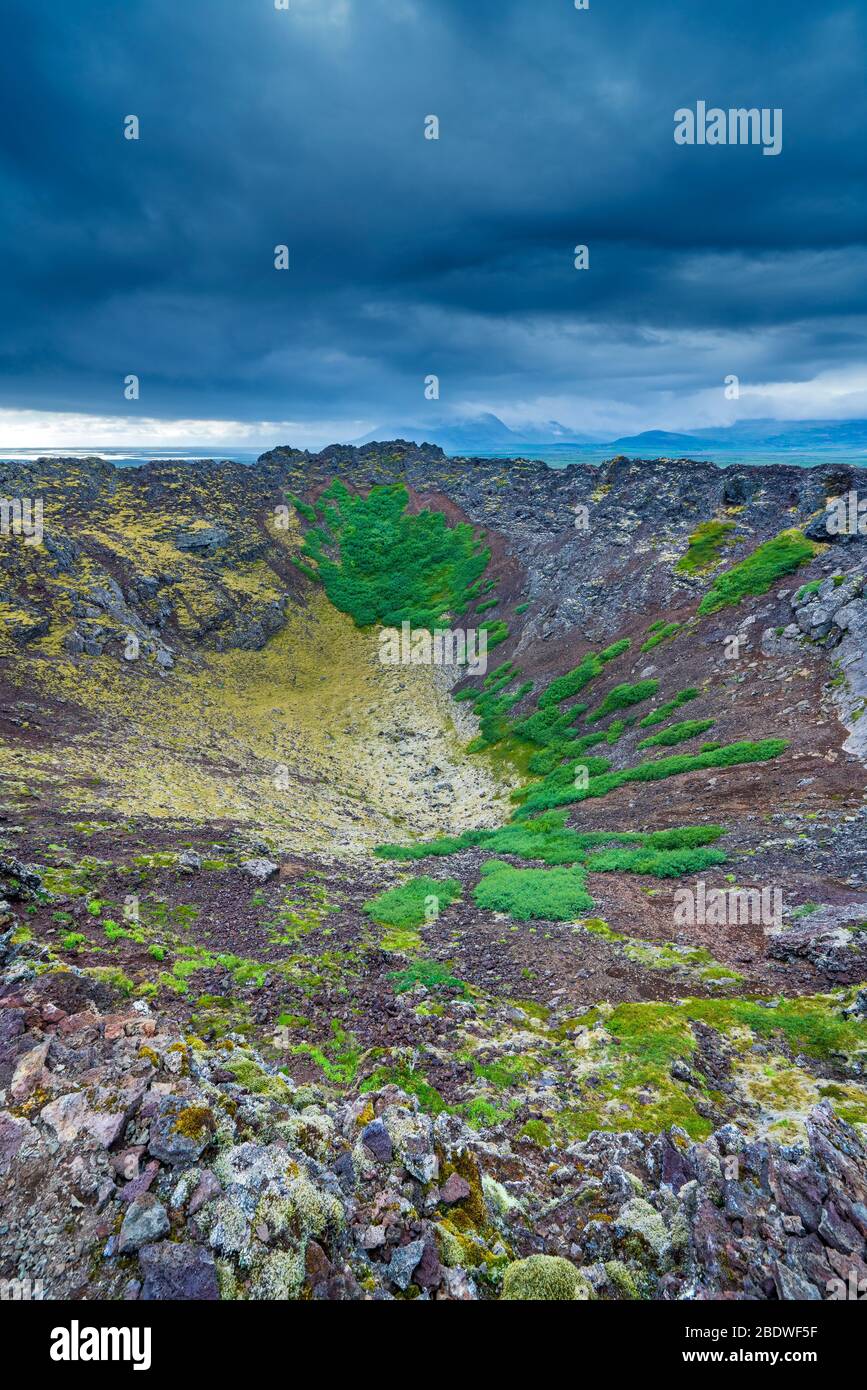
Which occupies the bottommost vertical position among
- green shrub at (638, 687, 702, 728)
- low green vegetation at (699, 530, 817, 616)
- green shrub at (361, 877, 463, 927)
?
green shrub at (361, 877, 463, 927)

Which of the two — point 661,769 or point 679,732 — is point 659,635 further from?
point 661,769

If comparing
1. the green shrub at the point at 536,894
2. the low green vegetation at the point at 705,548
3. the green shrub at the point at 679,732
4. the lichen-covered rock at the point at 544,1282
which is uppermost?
the low green vegetation at the point at 705,548

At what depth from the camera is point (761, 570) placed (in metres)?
41.4

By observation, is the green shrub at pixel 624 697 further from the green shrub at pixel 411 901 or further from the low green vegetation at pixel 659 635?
the green shrub at pixel 411 901

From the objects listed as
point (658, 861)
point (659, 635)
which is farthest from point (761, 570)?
point (658, 861)

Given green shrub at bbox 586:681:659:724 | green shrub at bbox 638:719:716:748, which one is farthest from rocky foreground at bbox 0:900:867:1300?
green shrub at bbox 586:681:659:724

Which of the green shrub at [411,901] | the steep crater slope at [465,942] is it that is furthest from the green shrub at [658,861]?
the green shrub at [411,901]

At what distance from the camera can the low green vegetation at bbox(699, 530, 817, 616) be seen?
132 feet

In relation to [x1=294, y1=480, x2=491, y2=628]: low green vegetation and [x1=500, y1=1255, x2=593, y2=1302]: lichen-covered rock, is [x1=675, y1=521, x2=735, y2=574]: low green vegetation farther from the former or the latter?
[x1=500, y1=1255, x2=593, y2=1302]: lichen-covered rock

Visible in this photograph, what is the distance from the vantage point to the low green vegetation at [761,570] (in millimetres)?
40375

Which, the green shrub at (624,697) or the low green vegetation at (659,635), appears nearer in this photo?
the green shrub at (624,697)
